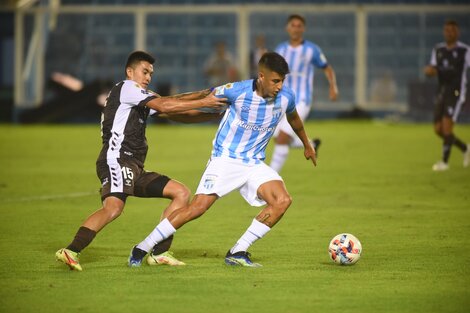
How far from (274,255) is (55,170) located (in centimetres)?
872

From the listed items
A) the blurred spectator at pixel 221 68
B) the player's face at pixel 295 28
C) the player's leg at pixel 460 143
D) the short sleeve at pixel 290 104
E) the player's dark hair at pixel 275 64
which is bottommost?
the blurred spectator at pixel 221 68

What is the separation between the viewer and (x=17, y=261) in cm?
856

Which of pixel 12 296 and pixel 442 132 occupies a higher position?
pixel 12 296

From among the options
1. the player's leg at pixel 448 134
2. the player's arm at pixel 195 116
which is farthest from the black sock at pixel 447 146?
the player's arm at pixel 195 116

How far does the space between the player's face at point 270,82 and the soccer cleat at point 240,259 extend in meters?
1.33

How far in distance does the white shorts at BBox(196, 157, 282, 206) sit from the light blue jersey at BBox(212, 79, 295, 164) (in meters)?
0.07

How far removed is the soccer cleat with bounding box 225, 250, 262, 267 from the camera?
8273 mm

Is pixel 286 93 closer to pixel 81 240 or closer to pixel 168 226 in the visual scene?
pixel 168 226

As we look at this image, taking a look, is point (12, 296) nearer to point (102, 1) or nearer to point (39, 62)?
point (39, 62)

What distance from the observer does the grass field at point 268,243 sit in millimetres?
6992

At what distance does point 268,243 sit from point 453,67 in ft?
28.0

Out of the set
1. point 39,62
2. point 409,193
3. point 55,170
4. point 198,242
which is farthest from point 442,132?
point 39,62

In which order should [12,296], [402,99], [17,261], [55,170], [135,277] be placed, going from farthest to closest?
[402,99] < [55,170] < [17,261] < [135,277] < [12,296]

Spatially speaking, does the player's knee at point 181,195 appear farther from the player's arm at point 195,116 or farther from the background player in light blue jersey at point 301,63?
the background player in light blue jersey at point 301,63
